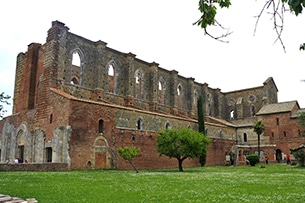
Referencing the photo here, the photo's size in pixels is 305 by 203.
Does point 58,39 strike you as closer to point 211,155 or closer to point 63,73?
point 63,73

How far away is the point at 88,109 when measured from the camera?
23.4m

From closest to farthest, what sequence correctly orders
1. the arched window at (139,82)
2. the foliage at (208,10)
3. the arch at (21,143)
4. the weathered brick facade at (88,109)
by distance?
the foliage at (208,10) → the weathered brick facade at (88,109) → the arch at (21,143) → the arched window at (139,82)

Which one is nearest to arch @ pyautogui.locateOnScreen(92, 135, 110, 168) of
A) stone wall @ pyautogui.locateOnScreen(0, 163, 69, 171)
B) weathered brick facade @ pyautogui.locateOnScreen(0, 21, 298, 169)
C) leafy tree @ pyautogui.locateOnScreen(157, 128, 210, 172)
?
weathered brick facade @ pyautogui.locateOnScreen(0, 21, 298, 169)

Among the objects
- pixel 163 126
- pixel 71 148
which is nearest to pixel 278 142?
pixel 163 126

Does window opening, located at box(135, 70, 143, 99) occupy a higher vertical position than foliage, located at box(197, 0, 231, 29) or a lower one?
higher

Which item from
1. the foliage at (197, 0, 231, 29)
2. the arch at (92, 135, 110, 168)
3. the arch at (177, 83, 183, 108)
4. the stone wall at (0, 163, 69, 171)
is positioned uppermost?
the arch at (177, 83, 183, 108)

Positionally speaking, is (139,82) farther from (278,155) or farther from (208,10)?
(208,10)

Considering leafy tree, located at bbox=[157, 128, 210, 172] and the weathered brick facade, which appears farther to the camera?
leafy tree, located at bbox=[157, 128, 210, 172]

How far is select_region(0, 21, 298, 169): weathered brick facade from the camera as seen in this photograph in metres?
22.8

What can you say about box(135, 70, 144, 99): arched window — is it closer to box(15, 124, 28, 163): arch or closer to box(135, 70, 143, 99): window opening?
box(135, 70, 143, 99): window opening

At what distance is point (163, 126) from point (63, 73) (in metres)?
11.6

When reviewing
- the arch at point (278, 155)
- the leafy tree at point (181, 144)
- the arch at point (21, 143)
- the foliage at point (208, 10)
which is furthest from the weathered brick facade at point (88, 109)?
the foliage at point (208, 10)

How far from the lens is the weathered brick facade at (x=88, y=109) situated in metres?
22.8

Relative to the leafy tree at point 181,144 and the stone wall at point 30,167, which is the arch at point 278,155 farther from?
the stone wall at point 30,167
